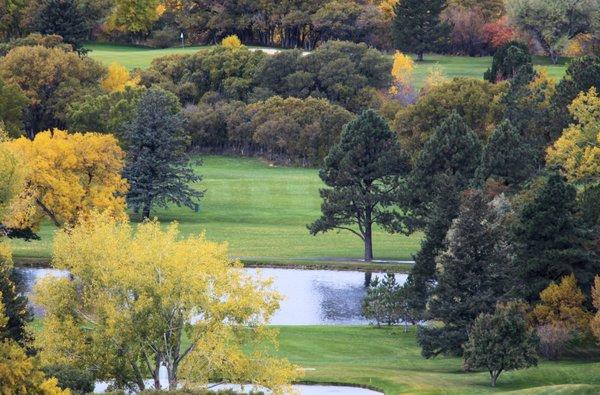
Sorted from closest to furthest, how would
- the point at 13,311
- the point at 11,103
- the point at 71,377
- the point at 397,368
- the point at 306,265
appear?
the point at 71,377 → the point at 13,311 → the point at 397,368 → the point at 306,265 → the point at 11,103

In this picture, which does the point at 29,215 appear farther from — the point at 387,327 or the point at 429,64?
the point at 429,64

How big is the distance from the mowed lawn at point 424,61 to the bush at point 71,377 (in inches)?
3910

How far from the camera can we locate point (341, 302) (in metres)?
84.1

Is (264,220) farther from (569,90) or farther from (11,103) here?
(11,103)

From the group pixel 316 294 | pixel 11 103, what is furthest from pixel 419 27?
pixel 316 294

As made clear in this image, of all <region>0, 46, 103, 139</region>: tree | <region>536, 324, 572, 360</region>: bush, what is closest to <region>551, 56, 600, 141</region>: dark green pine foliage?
<region>0, 46, 103, 139</region>: tree

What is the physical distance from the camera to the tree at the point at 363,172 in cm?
9469

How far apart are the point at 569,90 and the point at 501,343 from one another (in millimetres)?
52033

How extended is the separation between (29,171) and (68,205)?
239 inches

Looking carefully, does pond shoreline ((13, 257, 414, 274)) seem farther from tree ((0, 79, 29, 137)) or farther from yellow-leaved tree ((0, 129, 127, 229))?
tree ((0, 79, 29, 137))

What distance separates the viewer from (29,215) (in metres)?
91.6

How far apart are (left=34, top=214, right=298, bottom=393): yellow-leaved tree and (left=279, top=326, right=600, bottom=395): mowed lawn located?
4832 millimetres

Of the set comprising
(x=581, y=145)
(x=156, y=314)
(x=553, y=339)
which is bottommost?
(x=553, y=339)

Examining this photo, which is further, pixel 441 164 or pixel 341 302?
pixel 441 164
